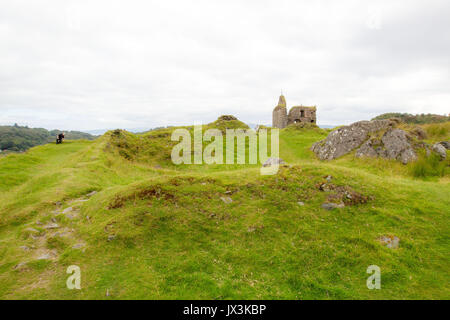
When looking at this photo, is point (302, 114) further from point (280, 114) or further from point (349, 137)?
point (349, 137)

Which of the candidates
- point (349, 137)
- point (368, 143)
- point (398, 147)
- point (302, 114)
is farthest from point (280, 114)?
point (398, 147)

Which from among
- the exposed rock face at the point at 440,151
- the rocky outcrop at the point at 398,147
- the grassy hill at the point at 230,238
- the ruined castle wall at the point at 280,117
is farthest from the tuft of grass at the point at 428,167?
the ruined castle wall at the point at 280,117

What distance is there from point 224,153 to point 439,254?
23.6 m

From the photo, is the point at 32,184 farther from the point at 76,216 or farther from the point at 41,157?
the point at 41,157

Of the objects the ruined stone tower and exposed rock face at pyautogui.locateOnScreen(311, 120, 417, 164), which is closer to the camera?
exposed rock face at pyautogui.locateOnScreen(311, 120, 417, 164)

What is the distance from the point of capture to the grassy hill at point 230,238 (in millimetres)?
7141

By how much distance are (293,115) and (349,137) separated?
143 feet

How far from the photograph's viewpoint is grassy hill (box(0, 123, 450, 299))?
714 cm

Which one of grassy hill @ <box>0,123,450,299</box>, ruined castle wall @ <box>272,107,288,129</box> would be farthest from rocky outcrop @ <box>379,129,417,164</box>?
ruined castle wall @ <box>272,107,288,129</box>

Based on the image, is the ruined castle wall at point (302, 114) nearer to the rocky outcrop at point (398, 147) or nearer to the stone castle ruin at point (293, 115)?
the stone castle ruin at point (293, 115)

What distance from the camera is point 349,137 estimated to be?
2575cm

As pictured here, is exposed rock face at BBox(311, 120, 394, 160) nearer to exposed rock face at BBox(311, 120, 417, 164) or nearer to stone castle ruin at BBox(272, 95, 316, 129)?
exposed rock face at BBox(311, 120, 417, 164)
